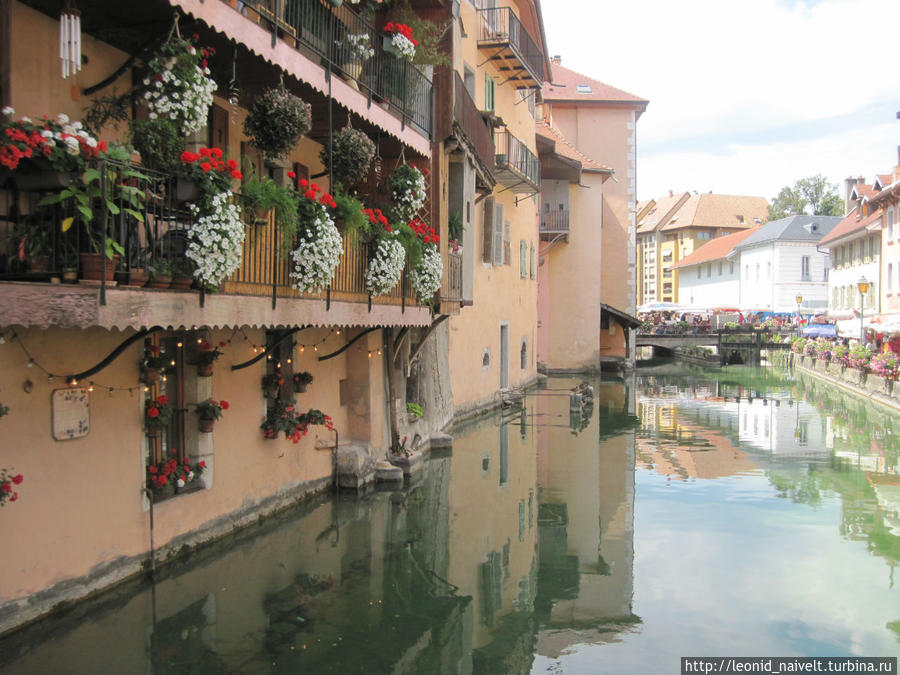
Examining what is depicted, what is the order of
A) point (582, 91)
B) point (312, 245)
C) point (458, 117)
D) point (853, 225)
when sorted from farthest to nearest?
point (853, 225) < point (582, 91) < point (458, 117) < point (312, 245)

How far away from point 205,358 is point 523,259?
20311 millimetres

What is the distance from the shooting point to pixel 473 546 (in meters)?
10.8

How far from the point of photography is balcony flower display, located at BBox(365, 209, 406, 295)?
11.4 meters

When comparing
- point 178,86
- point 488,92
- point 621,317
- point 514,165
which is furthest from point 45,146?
point 621,317

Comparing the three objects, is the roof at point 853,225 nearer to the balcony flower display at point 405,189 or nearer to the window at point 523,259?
the window at point 523,259

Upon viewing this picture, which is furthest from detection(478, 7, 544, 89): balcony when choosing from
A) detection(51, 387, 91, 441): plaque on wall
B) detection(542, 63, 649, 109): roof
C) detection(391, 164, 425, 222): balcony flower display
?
detection(51, 387, 91, 441): plaque on wall

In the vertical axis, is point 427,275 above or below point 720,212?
below

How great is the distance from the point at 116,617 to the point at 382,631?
2.43m

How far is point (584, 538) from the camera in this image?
11562mm

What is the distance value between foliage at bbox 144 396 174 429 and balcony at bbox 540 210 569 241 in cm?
2952

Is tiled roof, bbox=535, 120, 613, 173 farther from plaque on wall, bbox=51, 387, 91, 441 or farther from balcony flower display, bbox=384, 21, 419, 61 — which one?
plaque on wall, bbox=51, 387, 91, 441

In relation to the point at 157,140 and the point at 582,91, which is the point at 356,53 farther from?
the point at 582,91

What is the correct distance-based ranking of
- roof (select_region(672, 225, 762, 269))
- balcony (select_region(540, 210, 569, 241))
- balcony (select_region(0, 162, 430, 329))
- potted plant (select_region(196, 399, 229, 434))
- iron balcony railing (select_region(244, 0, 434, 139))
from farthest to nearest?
roof (select_region(672, 225, 762, 269)) → balcony (select_region(540, 210, 569, 241)) → iron balcony railing (select_region(244, 0, 434, 139)) → potted plant (select_region(196, 399, 229, 434)) → balcony (select_region(0, 162, 430, 329))

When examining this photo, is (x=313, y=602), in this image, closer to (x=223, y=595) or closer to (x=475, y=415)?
(x=223, y=595)
